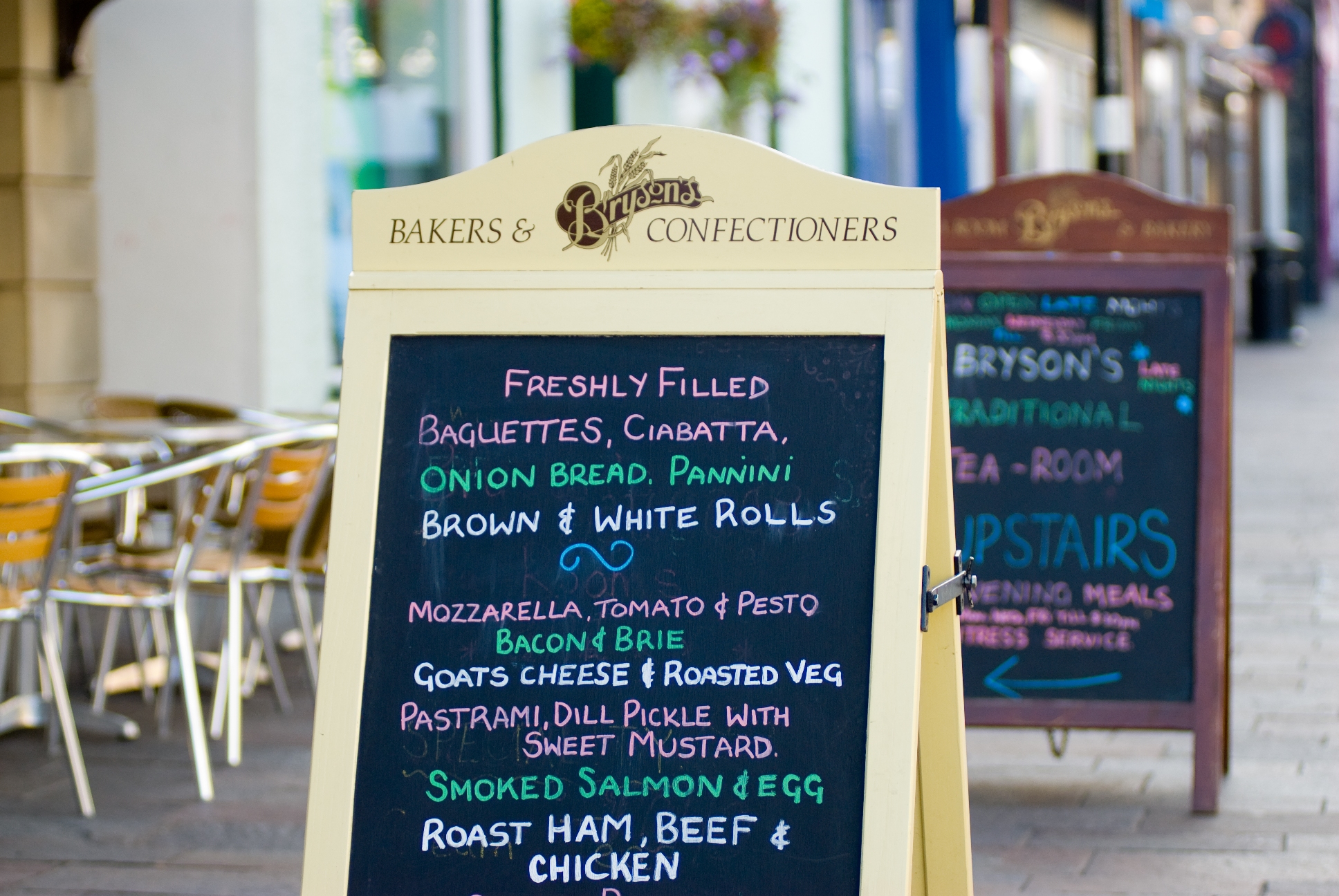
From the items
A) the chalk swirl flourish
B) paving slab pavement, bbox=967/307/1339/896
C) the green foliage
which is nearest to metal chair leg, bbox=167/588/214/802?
paving slab pavement, bbox=967/307/1339/896

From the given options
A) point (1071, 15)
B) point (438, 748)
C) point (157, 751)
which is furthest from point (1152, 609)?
Answer: point (1071, 15)

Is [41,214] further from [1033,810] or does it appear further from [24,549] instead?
[1033,810]

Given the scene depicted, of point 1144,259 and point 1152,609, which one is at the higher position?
Result: point 1144,259

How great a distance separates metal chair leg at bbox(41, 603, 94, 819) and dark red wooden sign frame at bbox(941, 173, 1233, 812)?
7.80ft

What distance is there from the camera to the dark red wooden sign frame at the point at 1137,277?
446 centimetres

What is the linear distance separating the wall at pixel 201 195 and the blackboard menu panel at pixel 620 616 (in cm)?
637

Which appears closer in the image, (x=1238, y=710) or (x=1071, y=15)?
(x=1238, y=710)

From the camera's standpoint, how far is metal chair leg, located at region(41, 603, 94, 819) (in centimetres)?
468

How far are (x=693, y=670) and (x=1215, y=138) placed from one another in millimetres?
33214

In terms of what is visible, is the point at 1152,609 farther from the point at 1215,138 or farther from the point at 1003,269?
the point at 1215,138

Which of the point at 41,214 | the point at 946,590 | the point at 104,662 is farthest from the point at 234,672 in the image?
the point at 41,214

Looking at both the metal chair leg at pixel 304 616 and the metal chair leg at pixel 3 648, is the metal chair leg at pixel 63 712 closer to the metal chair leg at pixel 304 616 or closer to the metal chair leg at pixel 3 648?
the metal chair leg at pixel 3 648

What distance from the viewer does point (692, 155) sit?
9.17 ft

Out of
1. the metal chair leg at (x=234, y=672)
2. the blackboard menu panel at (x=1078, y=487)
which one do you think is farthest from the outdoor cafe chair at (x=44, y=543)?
the blackboard menu panel at (x=1078, y=487)
